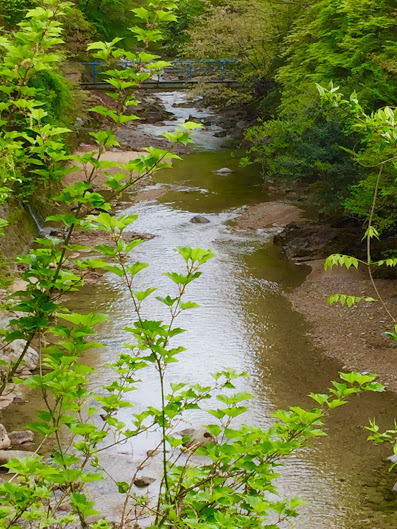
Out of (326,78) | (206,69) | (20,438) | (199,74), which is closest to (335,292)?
(326,78)

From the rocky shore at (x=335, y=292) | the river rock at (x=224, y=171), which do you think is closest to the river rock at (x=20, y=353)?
the rocky shore at (x=335, y=292)

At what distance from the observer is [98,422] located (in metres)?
9.47

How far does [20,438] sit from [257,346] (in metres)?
4.62

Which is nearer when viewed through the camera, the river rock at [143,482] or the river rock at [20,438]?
the river rock at [143,482]

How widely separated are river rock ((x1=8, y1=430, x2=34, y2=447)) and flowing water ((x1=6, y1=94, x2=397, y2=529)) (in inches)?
21.8

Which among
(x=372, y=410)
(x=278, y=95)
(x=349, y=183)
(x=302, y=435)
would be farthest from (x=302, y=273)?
(x=302, y=435)

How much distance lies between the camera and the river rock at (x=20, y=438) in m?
8.65

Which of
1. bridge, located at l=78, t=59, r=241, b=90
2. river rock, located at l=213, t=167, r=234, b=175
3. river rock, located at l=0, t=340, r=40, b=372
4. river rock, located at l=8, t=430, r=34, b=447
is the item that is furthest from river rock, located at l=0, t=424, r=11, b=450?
bridge, located at l=78, t=59, r=241, b=90

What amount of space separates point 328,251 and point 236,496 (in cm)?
1396

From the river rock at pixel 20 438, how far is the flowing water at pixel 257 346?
55 centimetres

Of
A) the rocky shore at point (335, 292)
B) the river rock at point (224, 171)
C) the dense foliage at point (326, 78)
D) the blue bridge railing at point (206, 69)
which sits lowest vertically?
the river rock at point (224, 171)

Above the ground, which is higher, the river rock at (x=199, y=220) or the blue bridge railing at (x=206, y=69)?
the blue bridge railing at (x=206, y=69)

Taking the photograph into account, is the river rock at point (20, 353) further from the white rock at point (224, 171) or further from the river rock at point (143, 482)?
the white rock at point (224, 171)

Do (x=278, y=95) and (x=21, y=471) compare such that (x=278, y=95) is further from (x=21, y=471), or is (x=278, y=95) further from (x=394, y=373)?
(x=21, y=471)
